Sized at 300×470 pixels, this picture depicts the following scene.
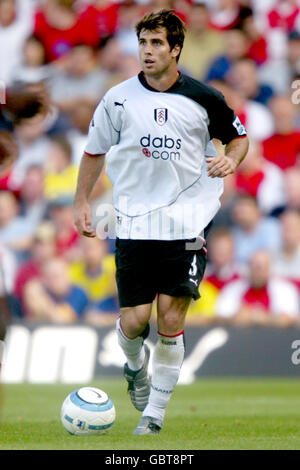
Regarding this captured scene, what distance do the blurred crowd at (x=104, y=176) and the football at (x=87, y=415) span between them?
18.2 ft

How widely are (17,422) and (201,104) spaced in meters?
2.76

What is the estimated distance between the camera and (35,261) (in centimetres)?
1317

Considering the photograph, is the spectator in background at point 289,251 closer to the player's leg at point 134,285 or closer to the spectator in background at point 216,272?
the spectator in background at point 216,272

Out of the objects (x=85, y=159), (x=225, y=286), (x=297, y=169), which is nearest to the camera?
(x=85, y=159)

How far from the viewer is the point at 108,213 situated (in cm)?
1097

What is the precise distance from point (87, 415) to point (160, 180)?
5.17 ft

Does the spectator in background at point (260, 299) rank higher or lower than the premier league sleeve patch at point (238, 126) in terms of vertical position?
higher

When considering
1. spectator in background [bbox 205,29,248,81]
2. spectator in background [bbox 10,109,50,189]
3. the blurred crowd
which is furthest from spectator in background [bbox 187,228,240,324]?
spectator in background [bbox 10,109,50,189]

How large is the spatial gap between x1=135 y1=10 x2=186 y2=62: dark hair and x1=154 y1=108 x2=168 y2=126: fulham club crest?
A: 411mm

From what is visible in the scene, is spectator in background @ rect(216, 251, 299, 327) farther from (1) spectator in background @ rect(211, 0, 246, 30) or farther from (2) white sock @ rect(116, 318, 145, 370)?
(2) white sock @ rect(116, 318, 145, 370)

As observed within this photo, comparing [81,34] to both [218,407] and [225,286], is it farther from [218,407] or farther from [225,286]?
[218,407]

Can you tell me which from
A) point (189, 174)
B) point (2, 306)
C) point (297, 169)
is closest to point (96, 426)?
point (2, 306)

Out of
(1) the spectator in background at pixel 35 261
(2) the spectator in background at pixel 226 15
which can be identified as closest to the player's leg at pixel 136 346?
(1) the spectator in background at pixel 35 261

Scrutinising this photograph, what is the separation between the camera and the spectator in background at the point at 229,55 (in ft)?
47.5
